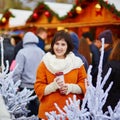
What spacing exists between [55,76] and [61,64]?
5.7 inches

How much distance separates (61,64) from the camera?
434 centimetres

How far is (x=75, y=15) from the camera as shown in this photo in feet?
45.7

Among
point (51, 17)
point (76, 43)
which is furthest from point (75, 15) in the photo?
point (76, 43)

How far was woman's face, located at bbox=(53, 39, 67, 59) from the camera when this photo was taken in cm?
441

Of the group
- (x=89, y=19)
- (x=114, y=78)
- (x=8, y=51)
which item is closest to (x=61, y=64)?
(x=114, y=78)

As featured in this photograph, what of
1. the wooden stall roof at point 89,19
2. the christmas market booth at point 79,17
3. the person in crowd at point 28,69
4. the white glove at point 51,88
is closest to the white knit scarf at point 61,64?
the white glove at point 51,88

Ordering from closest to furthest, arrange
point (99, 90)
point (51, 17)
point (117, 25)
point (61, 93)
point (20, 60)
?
point (99, 90) < point (61, 93) < point (20, 60) < point (117, 25) < point (51, 17)

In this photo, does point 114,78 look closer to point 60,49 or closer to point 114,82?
point 114,82

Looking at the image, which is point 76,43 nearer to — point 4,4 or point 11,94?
point 11,94

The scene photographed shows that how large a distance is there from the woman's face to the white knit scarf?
0.17 ft

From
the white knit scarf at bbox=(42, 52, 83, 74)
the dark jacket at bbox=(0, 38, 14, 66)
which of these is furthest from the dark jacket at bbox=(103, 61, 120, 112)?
the dark jacket at bbox=(0, 38, 14, 66)

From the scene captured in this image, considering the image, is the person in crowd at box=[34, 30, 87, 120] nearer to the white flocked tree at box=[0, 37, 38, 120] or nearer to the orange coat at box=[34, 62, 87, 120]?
the orange coat at box=[34, 62, 87, 120]

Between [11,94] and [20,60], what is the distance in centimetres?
177

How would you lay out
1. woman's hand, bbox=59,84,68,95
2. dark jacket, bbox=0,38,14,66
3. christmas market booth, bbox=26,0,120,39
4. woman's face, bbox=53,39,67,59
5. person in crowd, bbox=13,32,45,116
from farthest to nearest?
christmas market booth, bbox=26,0,120,39, dark jacket, bbox=0,38,14,66, person in crowd, bbox=13,32,45,116, woman's face, bbox=53,39,67,59, woman's hand, bbox=59,84,68,95
